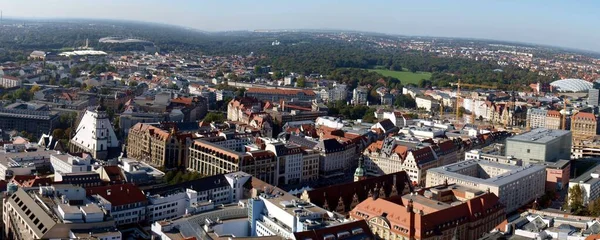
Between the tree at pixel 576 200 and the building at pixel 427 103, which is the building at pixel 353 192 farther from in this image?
the building at pixel 427 103

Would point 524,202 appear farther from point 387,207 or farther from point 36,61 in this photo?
point 36,61

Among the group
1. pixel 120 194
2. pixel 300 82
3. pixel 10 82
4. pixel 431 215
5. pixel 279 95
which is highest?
pixel 300 82

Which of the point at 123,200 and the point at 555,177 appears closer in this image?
the point at 123,200

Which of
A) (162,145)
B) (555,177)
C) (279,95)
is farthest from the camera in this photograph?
(279,95)

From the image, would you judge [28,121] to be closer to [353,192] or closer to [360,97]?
[353,192]

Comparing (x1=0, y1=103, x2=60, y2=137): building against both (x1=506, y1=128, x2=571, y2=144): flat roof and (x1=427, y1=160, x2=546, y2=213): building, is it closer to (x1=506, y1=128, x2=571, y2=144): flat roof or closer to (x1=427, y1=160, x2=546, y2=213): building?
(x1=427, y1=160, x2=546, y2=213): building

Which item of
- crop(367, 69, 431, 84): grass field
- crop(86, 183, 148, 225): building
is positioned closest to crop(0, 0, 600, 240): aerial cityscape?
crop(86, 183, 148, 225): building

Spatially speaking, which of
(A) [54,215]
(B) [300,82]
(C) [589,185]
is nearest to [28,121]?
(A) [54,215]

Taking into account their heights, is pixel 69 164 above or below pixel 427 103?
above
